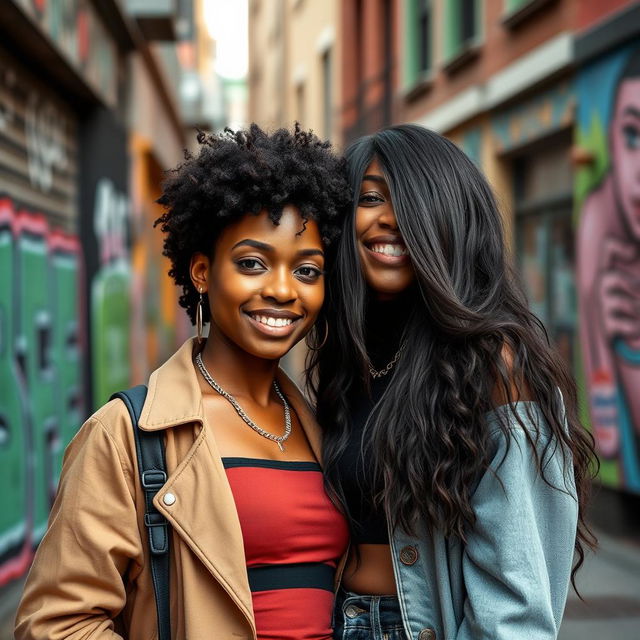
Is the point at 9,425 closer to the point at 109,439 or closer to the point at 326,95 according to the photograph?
the point at 109,439

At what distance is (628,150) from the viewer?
742cm

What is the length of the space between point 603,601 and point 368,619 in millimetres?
3922

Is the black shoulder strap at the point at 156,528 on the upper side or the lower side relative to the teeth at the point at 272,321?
lower

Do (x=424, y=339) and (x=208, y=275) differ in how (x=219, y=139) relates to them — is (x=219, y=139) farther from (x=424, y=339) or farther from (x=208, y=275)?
(x=424, y=339)

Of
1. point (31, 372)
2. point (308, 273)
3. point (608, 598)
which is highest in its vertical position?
point (308, 273)

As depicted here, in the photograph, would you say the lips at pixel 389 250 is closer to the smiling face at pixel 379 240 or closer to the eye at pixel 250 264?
the smiling face at pixel 379 240

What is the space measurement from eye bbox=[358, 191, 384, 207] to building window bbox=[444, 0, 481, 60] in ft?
31.0

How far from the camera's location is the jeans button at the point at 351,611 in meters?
2.42

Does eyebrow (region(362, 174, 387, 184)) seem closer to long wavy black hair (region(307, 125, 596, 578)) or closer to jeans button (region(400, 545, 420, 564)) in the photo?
long wavy black hair (region(307, 125, 596, 578))

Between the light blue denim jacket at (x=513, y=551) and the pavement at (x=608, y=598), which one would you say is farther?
the pavement at (x=608, y=598)

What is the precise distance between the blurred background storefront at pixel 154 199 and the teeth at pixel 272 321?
2.35 m

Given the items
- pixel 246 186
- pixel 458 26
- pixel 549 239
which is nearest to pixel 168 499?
pixel 246 186

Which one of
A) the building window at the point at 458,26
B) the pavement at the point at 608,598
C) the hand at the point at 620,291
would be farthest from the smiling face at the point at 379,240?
the building window at the point at 458,26

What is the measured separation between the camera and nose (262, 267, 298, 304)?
7.57 ft
